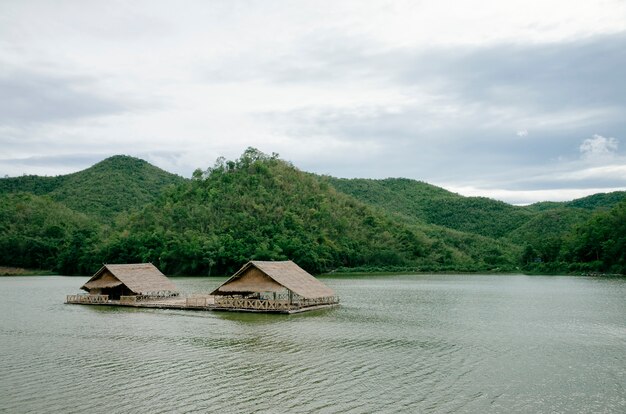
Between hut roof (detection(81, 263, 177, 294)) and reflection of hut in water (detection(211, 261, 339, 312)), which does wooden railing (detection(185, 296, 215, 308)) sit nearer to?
reflection of hut in water (detection(211, 261, 339, 312))

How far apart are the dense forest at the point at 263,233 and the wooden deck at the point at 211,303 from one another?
2671cm

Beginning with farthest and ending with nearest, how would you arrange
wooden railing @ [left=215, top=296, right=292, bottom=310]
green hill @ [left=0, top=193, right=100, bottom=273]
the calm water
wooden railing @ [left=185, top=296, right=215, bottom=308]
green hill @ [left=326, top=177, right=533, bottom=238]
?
1. green hill @ [left=326, top=177, right=533, bottom=238]
2. green hill @ [left=0, top=193, right=100, bottom=273]
3. wooden railing @ [left=185, top=296, right=215, bottom=308]
4. wooden railing @ [left=215, top=296, right=292, bottom=310]
5. the calm water

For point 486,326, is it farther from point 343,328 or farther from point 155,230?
point 155,230

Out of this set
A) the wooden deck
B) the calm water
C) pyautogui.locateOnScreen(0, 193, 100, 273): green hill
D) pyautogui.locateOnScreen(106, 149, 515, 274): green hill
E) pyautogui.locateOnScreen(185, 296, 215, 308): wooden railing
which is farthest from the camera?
pyautogui.locateOnScreen(0, 193, 100, 273): green hill

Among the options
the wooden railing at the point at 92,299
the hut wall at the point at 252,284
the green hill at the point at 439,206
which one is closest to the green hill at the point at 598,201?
the green hill at the point at 439,206

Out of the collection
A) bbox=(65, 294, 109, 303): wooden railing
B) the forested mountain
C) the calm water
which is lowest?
the calm water

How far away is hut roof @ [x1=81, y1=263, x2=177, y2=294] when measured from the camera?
1265 inches

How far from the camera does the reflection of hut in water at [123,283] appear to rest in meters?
32.1

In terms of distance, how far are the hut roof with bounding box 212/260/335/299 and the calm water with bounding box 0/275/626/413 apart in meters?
1.78

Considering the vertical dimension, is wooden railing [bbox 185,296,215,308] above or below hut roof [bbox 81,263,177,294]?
below

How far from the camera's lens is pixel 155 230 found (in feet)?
211

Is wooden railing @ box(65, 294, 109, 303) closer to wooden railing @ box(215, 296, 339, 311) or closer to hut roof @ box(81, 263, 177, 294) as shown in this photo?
hut roof @ box(81, 263, 177, 294)

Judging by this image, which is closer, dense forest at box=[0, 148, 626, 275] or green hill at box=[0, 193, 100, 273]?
dense forest at box=[0, 148, 626, 275]

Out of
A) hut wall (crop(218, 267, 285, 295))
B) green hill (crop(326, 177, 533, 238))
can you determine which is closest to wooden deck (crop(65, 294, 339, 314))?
hut wall (crop(218, 267, 285, 295))
